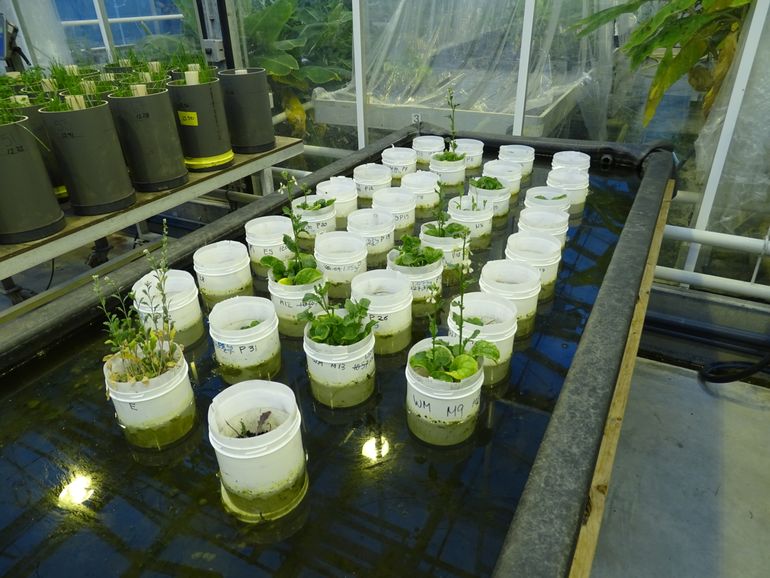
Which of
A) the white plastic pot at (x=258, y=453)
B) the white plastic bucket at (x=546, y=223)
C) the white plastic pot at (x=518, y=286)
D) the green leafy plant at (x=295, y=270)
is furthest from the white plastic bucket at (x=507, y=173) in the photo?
the white plastic pot at (x=258, y=453)

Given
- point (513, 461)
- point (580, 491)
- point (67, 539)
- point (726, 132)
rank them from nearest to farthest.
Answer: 1. point (580, 491)
2. point (67, 539)
3. point (513, 461)
4. point (726, 132)

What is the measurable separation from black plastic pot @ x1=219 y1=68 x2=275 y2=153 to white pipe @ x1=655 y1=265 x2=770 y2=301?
220 cm

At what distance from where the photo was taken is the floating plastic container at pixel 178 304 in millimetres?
1332

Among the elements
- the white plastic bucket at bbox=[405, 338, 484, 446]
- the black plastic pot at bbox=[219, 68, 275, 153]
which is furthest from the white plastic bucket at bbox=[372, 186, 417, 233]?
the black plastic pot at bbox=[219, 68, 275, 153]

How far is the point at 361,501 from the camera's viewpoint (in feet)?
3.10

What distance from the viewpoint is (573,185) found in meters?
2.08

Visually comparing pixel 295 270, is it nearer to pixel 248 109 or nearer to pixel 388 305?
pixel 388 305

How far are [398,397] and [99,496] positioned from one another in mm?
601

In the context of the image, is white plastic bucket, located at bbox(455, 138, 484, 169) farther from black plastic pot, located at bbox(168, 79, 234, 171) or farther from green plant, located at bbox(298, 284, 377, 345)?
green plant, located at bbox(298, 284, 377, 345)

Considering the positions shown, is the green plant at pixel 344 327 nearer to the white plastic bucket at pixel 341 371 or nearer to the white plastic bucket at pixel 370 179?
the white plastic bucket at pixel 341 371

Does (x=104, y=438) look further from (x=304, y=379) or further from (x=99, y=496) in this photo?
(x=304, y=379)

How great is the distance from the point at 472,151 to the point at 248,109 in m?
1.13

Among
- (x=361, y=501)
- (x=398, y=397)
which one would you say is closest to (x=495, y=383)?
(x=398, y=397)

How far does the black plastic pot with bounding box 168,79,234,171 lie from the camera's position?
235 centimetres
